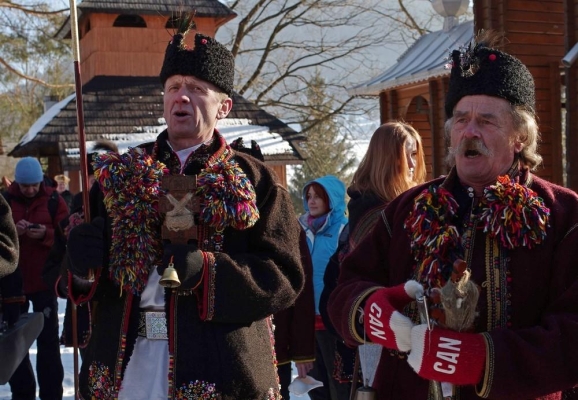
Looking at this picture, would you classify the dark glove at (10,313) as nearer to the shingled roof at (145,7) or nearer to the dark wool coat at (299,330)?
the dark wool coat at (299,330)

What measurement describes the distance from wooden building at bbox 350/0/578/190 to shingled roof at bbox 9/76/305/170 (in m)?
3.90

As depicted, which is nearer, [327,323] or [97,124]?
[327,323]

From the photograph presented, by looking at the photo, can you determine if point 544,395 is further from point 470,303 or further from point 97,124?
point 97,124

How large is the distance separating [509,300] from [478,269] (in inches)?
4.9

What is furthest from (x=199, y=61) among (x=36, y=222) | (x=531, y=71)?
(x=531, y=71)

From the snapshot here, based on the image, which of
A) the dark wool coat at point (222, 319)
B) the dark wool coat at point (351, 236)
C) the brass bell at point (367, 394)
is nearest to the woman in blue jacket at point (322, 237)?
the dark wool coat at point (351, 236)

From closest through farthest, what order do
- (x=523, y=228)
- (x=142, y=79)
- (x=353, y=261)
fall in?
(x=523, y=228) < (x=353, y=261) < (x=142, y=79)

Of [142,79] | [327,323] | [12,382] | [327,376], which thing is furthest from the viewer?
[142,79]

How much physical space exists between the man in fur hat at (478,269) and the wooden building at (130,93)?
14.8m

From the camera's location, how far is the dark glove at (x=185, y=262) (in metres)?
3.00

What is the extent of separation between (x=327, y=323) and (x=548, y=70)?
665 centimetres

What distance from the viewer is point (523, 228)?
2.50 m

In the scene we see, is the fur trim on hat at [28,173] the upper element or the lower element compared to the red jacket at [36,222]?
upper

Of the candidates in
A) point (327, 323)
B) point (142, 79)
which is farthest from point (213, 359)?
point (142, 79)
